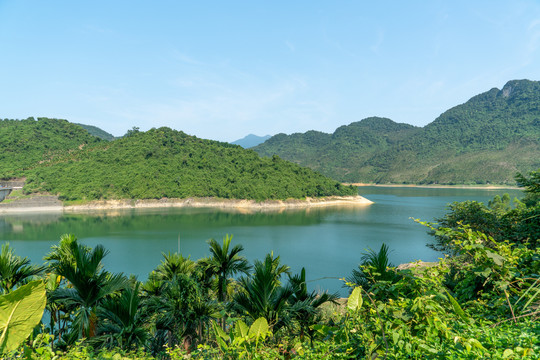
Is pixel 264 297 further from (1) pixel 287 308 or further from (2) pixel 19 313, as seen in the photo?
(2) pixel 19 313

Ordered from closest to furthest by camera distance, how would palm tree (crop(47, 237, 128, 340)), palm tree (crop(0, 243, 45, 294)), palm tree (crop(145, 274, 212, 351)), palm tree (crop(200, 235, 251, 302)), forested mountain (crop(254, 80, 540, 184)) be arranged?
1. palm tree (crop(47, 237, 128, 340))
2. palm tree (crop(0, 243, 45, 294))
3. palm tree (crop(145, 274, 212, 351))
4. palm tree (crop(200, 235, 251, 302))
5. forested mountain (crop(254, 80, 540, 184))

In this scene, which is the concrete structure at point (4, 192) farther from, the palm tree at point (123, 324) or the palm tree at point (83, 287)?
the palm tree at point (123, 324)

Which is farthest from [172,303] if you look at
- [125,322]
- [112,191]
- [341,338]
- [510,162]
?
[510,162]

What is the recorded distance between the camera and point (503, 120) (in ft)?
540

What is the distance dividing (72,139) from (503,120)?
209094 millimetres

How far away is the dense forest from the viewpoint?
1877 mm

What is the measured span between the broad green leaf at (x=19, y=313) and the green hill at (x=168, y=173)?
6232 centimetres

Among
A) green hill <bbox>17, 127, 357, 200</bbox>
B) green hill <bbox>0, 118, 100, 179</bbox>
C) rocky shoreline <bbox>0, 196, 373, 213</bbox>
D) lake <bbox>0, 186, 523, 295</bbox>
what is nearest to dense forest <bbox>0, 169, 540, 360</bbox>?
lake <bbox>0, 186, 523, 295</bbox>

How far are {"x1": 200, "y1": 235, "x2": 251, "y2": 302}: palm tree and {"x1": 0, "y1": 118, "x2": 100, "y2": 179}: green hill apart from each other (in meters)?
77.9

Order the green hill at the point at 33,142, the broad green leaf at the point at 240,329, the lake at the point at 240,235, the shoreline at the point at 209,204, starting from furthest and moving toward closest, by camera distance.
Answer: the green hill at the point at 33,142, the shoreline at the point at 209,204, the lake at the point at 240,235, the broad green leaf at the point at 240,329

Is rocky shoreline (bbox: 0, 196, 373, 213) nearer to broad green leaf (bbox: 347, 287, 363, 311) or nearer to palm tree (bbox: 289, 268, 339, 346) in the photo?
palm tree (bbox: 289, 268, 339, 346)

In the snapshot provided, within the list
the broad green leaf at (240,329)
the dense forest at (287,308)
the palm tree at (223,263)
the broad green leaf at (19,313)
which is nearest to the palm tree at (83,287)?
the dense forest at (287,308)

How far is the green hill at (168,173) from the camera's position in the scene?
62.6 m

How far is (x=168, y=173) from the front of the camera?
242 ft
